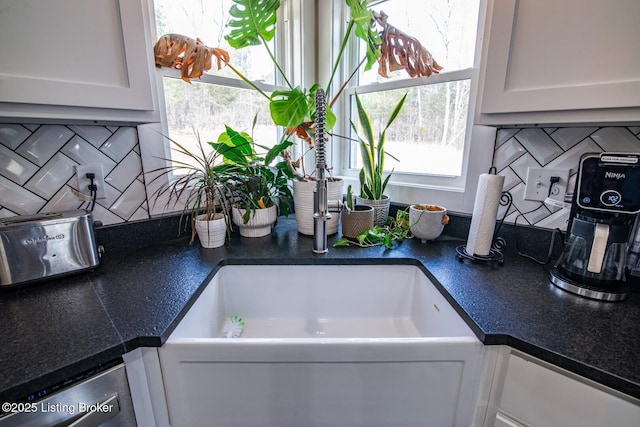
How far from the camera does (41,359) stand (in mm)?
504

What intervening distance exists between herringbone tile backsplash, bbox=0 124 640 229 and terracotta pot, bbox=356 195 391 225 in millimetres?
419

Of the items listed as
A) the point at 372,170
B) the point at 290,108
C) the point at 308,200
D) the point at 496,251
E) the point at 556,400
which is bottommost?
the point at 556,400

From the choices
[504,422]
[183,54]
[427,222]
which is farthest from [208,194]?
[504,422]

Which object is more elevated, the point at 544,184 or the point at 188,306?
the point at 544,184

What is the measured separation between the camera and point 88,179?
93cm

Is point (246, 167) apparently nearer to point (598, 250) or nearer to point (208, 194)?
point (208, 194)

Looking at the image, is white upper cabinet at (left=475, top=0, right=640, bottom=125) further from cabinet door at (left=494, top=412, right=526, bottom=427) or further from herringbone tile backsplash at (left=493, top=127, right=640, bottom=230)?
cabinet door at (left=494, top=412, right=526, bottom=427)

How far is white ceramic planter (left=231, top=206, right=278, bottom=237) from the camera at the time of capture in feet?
3.59

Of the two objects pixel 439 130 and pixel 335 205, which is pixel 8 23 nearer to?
pixel 335 205

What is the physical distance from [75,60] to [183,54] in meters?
0.43

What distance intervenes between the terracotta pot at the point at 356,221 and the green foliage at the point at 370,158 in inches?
4.8

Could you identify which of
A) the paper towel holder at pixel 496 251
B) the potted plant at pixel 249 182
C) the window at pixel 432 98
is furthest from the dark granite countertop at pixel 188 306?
the window at pixel 432 98

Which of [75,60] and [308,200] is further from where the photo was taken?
[308,200]

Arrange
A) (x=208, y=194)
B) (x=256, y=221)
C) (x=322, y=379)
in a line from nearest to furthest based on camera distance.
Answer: (x=322, y=379)
(x=208, y=194)
(x=256, y=221)
